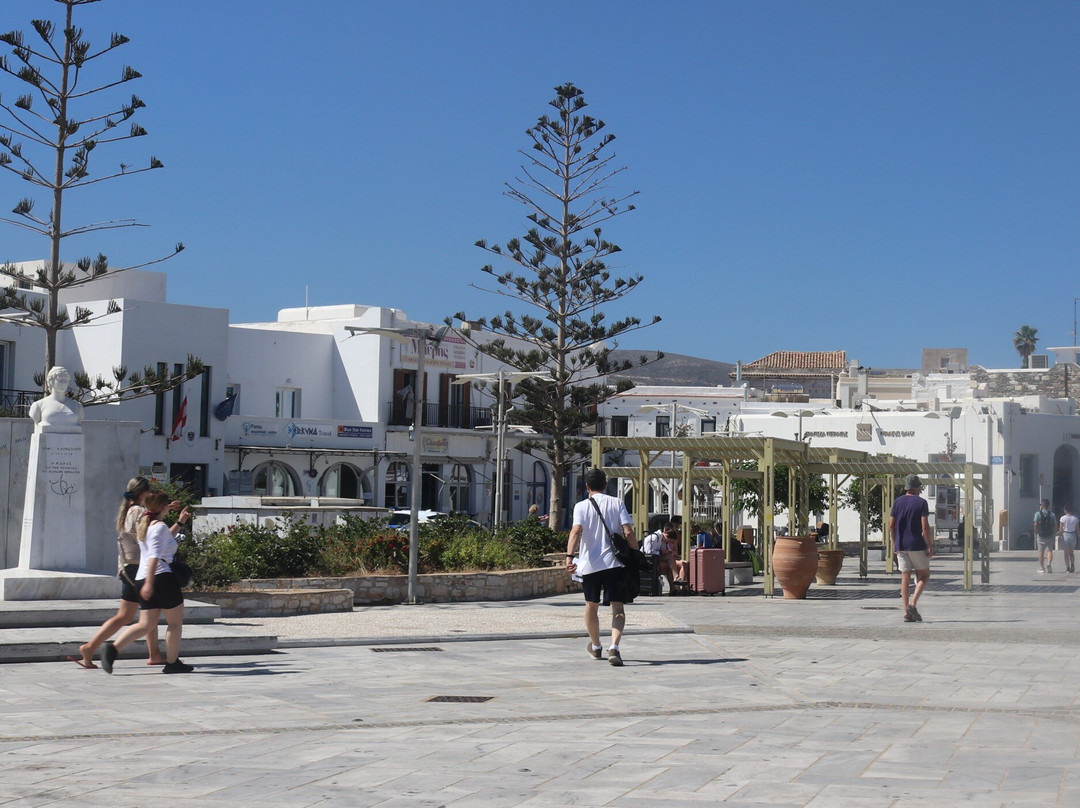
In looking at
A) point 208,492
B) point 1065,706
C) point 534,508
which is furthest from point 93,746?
point 208,492

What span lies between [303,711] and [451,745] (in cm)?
160

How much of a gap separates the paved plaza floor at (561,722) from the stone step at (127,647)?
0.19 metres

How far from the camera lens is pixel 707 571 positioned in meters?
20.7

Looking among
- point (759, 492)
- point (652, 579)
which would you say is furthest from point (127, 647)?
point (759, 492)

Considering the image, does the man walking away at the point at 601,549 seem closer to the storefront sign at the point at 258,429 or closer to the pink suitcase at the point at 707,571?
the pink suitcase at the point at 707,571

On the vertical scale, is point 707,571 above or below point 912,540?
below

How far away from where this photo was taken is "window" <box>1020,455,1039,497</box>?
47.7m

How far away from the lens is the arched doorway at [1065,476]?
49.4m

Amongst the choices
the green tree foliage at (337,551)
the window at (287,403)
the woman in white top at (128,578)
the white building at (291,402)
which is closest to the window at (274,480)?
the white building at (291,402)

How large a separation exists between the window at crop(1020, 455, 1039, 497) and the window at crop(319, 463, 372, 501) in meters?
23.9

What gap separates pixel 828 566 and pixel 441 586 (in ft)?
26.6

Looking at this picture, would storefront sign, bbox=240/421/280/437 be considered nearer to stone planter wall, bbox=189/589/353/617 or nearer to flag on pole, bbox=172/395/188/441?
flag on pole, bbox=172/395/188/441

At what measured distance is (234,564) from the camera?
674 inches

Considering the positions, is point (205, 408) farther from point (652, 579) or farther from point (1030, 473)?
point (1030, 473)
